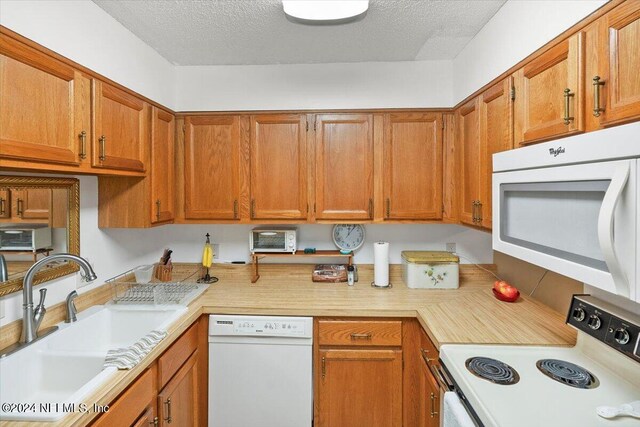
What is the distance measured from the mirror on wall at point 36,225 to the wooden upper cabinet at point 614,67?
2112 mm

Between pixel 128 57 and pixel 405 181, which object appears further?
pixel 405 181

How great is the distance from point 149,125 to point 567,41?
78.8 inches

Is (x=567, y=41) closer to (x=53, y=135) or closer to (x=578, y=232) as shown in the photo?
(x=578, y=232)

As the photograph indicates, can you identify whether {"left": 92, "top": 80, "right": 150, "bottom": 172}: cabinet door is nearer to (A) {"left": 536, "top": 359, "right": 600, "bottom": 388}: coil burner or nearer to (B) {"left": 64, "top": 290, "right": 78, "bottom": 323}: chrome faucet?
(B) {"left": 64, "top": 290, "right": 78, "bottom": 323}: chrome faucet

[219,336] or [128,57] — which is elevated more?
[128,57]

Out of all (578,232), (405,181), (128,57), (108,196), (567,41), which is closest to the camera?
(578,232)

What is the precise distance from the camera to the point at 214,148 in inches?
88.0

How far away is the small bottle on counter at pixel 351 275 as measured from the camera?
2264mm

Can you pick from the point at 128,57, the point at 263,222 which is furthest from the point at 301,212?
the point at 128,57

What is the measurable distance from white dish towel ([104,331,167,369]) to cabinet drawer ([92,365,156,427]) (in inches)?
3.7

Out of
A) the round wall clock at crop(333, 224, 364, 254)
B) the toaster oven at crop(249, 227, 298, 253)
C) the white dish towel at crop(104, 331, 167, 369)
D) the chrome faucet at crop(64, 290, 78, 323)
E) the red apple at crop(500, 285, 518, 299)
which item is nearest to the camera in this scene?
the white dish towel at crop(104, 331, 167, 369)

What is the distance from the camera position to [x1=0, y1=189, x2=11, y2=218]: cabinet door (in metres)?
1.38

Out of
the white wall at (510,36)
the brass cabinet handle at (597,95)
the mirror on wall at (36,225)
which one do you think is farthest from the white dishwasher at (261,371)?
the white wall at (510,36)

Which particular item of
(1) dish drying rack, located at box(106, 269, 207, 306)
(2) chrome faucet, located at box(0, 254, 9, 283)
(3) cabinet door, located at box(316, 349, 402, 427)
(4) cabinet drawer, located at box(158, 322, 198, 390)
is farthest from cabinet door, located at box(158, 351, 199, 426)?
(2) chrome faucet, located at box(0, 254, 9, 283)
